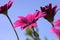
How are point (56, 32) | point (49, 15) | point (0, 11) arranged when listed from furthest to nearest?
point (0, 11) → point (49, 15) → point (56, 32)

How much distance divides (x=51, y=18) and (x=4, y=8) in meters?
0.21

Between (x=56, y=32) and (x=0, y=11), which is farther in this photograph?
(x=0, y=11)

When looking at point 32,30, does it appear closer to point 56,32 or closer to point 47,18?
point 47,18

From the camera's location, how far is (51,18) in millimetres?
492

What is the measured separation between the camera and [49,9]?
0.50 m

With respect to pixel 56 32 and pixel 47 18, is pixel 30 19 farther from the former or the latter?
pixel 56 32

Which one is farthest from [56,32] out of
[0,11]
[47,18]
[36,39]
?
[0,11]

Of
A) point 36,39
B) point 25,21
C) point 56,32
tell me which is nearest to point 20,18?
point 25,21

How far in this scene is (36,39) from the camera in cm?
38

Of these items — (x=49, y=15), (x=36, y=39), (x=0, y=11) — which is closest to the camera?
(x=36, y=39)

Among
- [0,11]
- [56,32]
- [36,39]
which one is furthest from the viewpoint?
[0,11]

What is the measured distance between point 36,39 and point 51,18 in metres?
0.13

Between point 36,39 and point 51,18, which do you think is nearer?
point 36,39

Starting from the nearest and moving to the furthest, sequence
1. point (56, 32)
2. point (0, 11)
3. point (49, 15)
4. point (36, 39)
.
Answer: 1. point (56, 32)
2. point (36, 39)
3. point (49, 15)
4. point (0, 11)
